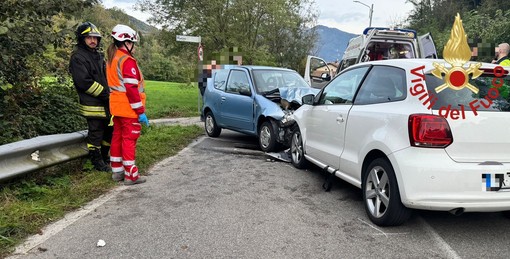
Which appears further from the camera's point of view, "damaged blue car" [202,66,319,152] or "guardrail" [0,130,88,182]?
"damaged blue car" [202,66,319,152]

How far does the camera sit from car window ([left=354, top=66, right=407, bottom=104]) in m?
3.81

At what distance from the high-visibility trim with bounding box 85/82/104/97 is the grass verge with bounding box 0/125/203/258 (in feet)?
3.49

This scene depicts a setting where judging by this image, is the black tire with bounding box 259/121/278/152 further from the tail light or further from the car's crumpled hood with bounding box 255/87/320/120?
the tail light

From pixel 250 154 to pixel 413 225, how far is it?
3.82 metres

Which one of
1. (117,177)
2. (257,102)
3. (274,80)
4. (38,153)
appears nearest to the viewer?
(38,153)

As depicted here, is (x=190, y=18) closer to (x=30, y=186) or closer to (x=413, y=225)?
(x=30, y=186)

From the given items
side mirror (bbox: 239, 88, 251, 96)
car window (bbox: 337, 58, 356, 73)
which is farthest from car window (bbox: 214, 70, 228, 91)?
car window (bbox: 337, 58, 356, 73)

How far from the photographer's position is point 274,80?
8188 mm

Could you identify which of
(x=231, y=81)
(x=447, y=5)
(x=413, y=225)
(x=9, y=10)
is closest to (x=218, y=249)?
(x=413, y=225)

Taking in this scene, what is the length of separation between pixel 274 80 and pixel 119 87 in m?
3.84

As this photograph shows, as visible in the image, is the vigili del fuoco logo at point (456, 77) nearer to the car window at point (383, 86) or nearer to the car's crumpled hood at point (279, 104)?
the car window at point (383, 86)

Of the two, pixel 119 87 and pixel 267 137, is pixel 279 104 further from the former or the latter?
pixel 119 87

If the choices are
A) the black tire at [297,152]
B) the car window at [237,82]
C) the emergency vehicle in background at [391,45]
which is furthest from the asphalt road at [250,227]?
the emergency vehicle in background at [391,45]

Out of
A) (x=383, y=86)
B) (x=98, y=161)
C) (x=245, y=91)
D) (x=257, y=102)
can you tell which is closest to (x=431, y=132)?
(x=383, y=86)
